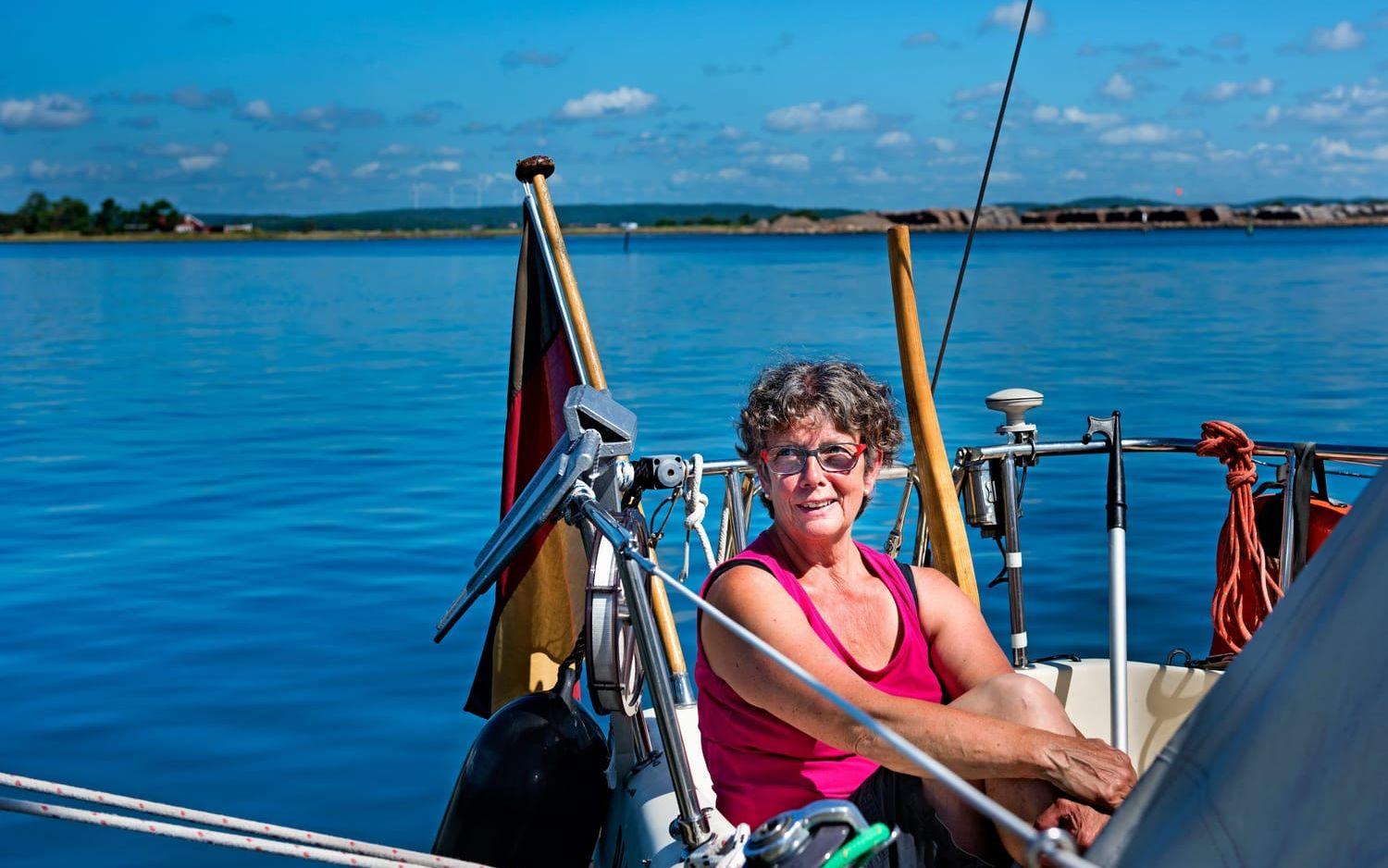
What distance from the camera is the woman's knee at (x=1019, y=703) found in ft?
9.02

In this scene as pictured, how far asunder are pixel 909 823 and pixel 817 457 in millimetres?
755

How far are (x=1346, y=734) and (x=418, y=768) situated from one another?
5.98 meters

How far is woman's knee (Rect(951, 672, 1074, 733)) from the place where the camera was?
2748mm

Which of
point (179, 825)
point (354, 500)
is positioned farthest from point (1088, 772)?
point (354, 500)

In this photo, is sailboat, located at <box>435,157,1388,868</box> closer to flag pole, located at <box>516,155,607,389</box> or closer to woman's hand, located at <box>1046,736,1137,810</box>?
flag pole, located at <box>516,155,607,389</box>

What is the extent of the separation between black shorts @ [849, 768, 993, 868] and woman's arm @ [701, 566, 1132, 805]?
92 millimetres

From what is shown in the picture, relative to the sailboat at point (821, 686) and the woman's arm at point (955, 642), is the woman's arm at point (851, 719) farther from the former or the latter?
the woman's arm at point (955, 642)

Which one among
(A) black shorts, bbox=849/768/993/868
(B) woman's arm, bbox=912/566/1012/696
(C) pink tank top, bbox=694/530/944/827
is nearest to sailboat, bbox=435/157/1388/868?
(C) pink tank top, bbox=694/530/944/827

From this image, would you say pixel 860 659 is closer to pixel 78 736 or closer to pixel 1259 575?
pixel 1259 575

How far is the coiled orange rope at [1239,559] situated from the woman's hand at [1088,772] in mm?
1821

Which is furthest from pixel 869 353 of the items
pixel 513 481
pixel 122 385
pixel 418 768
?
pixel 513 481

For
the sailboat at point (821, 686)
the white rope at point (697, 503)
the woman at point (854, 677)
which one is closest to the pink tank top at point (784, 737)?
the woman at point (854, 677)

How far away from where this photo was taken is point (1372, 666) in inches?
60.6

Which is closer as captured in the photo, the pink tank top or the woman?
the woman
